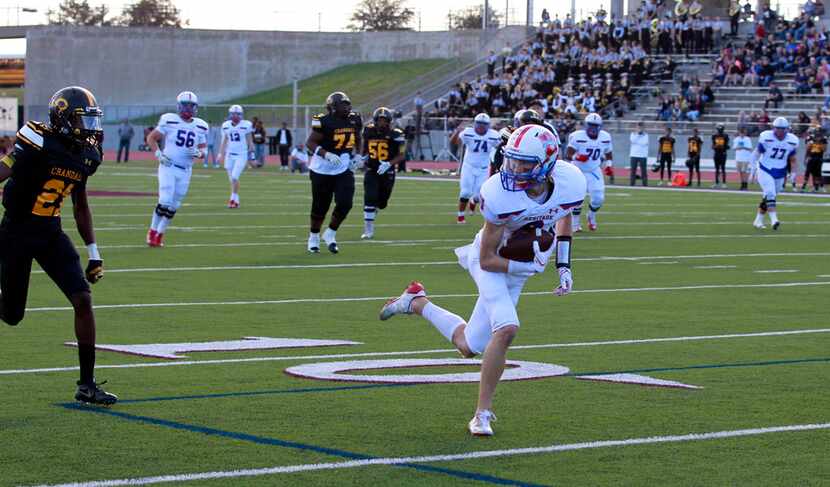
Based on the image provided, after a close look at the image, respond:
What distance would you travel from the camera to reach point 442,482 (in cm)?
603

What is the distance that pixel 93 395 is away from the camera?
7.50 metres

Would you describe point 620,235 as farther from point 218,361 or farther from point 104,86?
point 104,86

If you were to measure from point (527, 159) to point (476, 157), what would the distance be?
666 inches

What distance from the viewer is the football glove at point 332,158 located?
Answer: 1764 cm

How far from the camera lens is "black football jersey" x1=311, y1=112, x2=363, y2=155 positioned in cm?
1777

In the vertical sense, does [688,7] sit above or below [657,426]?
above

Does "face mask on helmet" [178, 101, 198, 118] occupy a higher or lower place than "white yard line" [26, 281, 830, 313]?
higher

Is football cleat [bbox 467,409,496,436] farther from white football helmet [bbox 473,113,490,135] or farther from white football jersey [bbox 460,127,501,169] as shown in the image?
white football jersey [bbox 460,127,501,169]

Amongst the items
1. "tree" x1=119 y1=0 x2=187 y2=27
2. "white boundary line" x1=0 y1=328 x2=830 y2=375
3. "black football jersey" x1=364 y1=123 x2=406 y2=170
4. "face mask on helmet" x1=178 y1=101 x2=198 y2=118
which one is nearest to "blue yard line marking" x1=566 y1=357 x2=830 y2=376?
"white boundary line" x1=0 y1=328 x2=830 y2=375

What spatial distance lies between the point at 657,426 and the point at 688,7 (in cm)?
4684

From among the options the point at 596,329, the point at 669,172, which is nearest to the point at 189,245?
the point at 596,329

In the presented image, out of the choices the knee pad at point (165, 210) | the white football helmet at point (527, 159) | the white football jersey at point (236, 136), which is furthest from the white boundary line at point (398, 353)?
the white football jersey at point (236, 136)

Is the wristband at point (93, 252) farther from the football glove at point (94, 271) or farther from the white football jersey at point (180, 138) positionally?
the white football jersey at point (180, 138)

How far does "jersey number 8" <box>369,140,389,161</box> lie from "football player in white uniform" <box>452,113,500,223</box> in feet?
9.81
